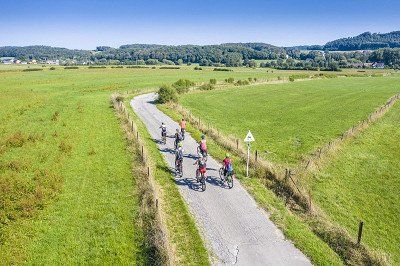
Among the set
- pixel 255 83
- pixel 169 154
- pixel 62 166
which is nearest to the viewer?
pixel 62 166

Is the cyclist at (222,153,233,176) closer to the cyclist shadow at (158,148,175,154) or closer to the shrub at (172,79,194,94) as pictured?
the cyclist shadow at (158,148,175,154)

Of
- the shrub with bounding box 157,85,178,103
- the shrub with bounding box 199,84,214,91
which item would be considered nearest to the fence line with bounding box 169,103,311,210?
the shrub with bounding box 157,85,178,103

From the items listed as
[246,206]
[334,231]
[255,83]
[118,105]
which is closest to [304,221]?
[334,231]

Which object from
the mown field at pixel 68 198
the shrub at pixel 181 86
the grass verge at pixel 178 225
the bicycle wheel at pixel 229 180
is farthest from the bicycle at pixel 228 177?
the shrub at pixel 181 86

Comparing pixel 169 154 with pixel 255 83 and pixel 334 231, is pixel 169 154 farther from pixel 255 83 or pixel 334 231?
pixel 255 83

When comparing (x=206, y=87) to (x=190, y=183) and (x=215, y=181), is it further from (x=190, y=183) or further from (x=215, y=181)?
(x=190, y=183)

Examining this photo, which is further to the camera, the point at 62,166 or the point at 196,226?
the point at 62,166

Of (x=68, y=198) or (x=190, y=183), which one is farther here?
(x=190, y=183)

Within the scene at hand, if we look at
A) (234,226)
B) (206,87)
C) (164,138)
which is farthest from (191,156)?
(206,87)

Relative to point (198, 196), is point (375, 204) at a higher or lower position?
lower
